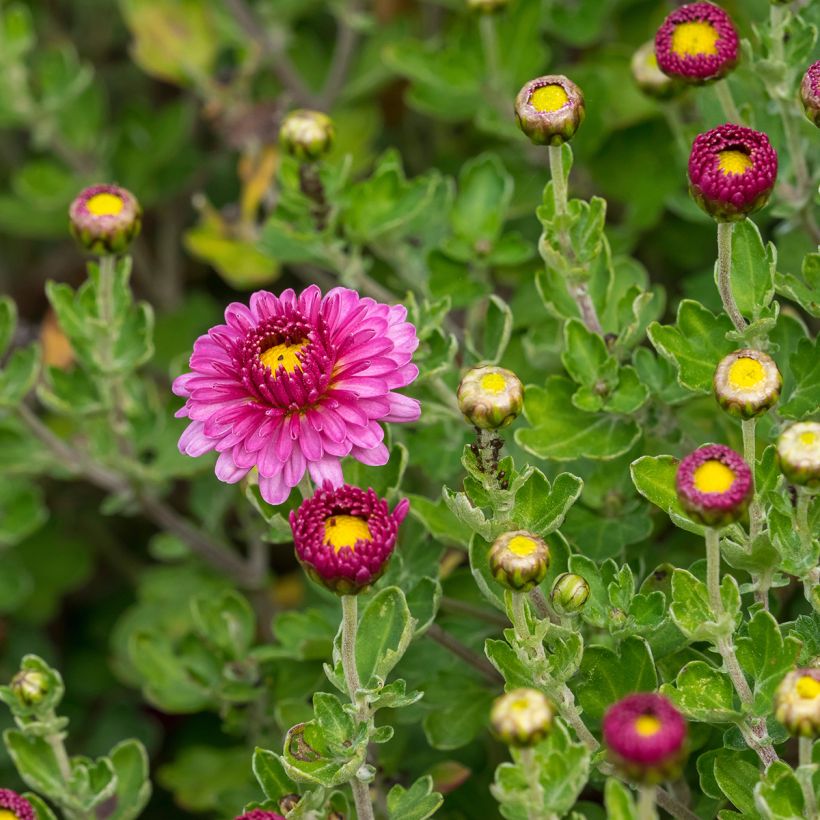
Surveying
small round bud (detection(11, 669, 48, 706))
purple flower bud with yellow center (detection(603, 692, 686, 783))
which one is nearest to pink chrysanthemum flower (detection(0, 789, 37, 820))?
small round bud (detection(11, 669, 48, 706))

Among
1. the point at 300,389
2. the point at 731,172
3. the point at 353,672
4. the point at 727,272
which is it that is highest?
the point at 731,172

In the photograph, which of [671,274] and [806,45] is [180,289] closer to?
[671,274]

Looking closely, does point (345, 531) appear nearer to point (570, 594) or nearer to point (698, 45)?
point (570, 594)

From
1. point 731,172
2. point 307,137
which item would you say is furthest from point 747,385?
point 307,137

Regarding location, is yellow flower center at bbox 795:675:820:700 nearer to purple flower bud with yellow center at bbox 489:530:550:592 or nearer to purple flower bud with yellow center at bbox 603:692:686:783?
purple flower bud with yellow center at bbox 603:692:686:783

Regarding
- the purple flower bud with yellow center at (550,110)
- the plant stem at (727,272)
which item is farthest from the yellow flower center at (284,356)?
the plant stem at (727,272)
